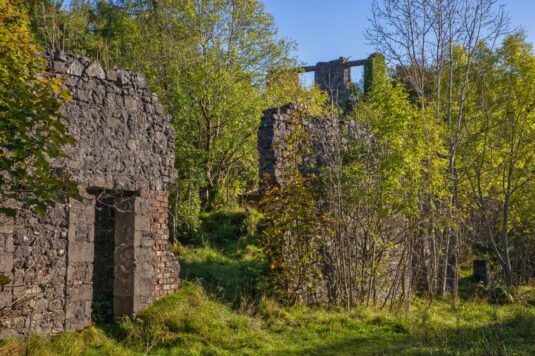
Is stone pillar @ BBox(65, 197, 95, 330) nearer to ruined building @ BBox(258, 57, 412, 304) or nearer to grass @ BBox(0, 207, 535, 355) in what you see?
grass @ BBox(0, 207, 535, 355)

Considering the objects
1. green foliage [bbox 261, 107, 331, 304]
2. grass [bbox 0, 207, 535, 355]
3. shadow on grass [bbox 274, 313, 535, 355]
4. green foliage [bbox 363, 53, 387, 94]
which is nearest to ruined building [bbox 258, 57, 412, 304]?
green foliage [bbox 261, 107, 331, 304]

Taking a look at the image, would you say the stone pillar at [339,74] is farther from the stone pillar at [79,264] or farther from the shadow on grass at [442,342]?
the stone pillar at [79,264]

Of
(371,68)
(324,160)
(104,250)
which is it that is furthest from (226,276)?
(371,68)

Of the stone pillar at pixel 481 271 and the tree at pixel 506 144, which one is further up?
the tree at pixel 506 144

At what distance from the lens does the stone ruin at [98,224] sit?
8.05 meters

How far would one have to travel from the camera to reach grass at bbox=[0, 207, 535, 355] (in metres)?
8.02

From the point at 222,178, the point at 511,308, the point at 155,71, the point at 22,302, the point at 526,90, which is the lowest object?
the point at 511,308

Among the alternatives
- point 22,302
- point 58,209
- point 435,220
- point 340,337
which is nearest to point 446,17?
point 435,220

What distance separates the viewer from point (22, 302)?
25.6 ft

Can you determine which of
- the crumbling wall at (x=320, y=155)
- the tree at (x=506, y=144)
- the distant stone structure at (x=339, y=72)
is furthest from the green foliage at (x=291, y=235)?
the distant stone structure at (x=339, y=72)

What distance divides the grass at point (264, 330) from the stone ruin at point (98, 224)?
0.39m

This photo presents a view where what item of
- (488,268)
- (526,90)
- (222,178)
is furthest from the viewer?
(222,178)

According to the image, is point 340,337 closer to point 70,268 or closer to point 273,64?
point 70,268

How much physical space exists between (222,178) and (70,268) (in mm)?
10329
